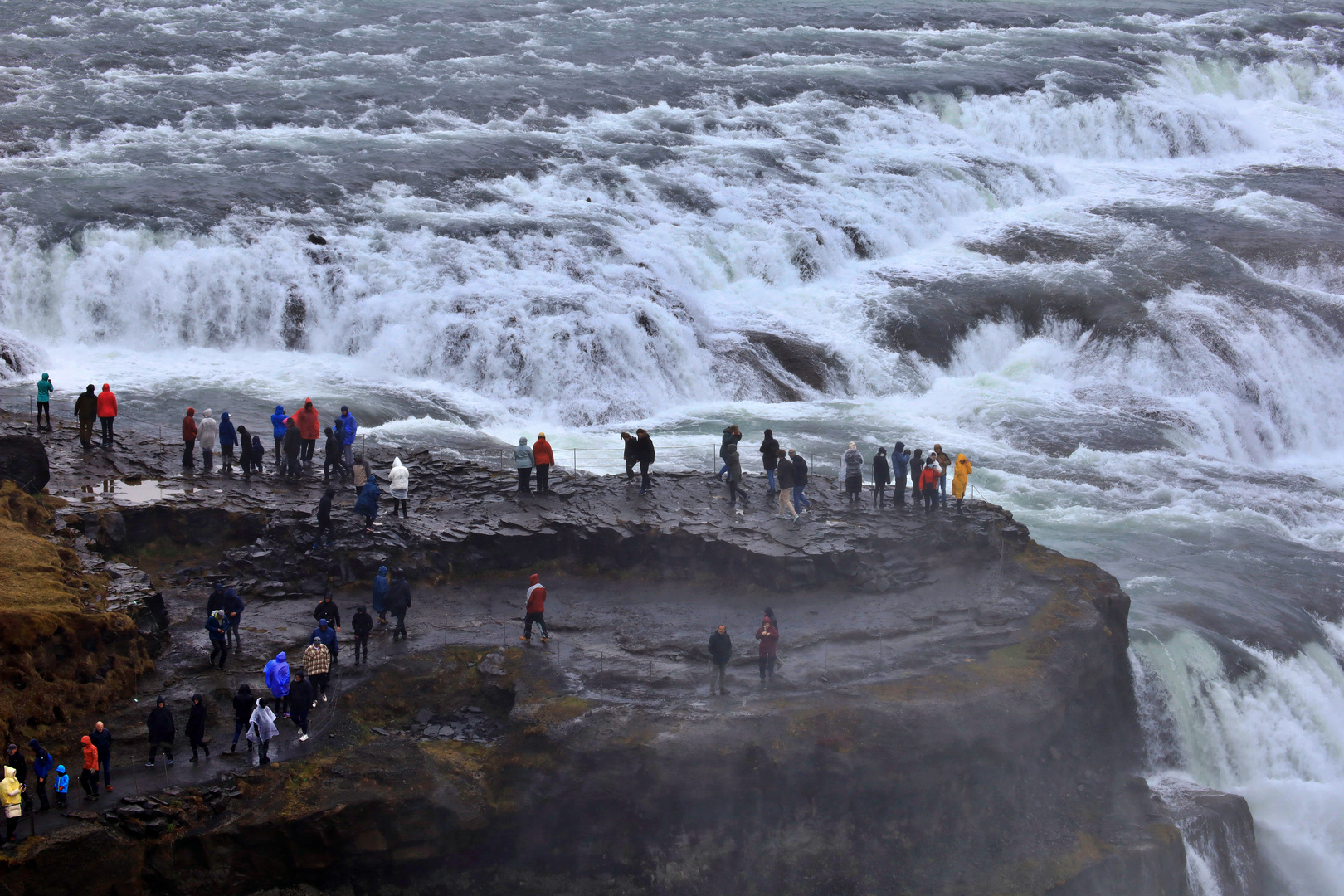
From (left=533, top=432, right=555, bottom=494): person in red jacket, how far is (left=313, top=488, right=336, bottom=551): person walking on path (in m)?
3.94

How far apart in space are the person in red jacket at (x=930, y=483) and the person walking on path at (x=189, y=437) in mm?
13901

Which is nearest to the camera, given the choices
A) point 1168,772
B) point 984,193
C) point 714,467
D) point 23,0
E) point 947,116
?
point 1168,772

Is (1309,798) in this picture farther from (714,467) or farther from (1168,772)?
(714,467)

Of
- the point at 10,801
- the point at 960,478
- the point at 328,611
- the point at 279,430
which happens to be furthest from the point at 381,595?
the point at 960,478

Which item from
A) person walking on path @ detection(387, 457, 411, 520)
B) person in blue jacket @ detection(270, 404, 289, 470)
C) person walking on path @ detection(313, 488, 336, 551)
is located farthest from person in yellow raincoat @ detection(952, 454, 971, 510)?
person in blue jacket @ detection(270, 404, 289, 470)

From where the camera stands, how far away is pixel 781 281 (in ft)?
129

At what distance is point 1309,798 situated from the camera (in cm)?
2042

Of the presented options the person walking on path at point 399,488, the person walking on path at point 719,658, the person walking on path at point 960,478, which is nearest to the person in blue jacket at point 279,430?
the person walking on path at point 399,488

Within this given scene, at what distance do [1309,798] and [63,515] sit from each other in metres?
21.5

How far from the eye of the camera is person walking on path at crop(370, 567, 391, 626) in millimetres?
18891

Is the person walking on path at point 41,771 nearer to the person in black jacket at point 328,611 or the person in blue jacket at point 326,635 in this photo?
the person in blue jacket at point 326,635

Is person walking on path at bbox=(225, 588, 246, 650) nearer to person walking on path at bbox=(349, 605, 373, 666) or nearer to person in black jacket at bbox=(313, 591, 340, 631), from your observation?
person in black jacket at bbox=(313, 591, 340, 631)

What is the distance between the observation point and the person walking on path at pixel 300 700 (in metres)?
16.2

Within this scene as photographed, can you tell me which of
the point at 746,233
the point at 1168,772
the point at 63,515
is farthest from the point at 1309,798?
the point at 746,233
